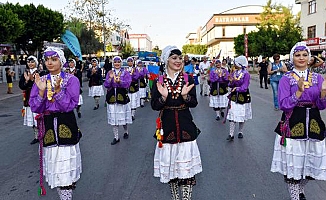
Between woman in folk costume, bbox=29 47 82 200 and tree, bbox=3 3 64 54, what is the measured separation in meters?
28.9

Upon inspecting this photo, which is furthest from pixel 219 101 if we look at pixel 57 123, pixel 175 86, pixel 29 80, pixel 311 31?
pixel 311 31

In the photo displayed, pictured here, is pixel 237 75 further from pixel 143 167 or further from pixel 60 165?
pixel 60 165

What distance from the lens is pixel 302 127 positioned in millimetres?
4156

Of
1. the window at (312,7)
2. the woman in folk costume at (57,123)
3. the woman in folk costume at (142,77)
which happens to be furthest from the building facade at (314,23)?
the woman in folk costume at (57,123)

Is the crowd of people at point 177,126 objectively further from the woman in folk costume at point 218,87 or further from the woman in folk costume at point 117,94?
the woman in folk costume at point 218,87

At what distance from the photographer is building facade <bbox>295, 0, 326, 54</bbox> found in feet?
127

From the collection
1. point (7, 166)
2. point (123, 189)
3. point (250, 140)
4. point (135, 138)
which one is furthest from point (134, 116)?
point (123, 189)

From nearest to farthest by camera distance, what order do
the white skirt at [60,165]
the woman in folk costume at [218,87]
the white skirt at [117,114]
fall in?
the white skirt at [60,165] < the white skirt at [117,114] < the woman in folk costume at [218,87]

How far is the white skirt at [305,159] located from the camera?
4133 millimetres

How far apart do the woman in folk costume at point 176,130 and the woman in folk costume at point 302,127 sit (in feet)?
3.59

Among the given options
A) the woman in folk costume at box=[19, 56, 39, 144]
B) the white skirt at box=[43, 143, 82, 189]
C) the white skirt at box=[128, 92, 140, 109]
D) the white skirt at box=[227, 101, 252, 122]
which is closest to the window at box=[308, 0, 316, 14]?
the white skirt at box=[128, 92, 140, 109]

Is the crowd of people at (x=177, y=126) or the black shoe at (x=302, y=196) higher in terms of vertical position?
the crowd of people at (x=177, y=126)

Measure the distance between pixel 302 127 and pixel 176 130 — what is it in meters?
1.50

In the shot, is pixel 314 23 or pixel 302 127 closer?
pixel 302 127
